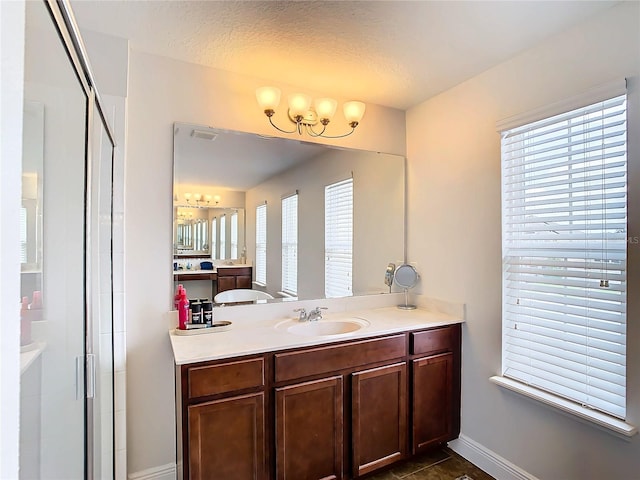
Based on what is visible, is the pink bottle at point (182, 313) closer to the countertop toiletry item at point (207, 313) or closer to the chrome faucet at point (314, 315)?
the countertop toiletry item at point (207, 313)

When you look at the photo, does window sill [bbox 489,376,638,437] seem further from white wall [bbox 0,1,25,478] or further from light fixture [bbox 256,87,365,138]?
white wall [bbox 0,1,25,478]

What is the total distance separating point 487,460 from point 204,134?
8.34ft

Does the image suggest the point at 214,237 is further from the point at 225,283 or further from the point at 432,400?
the point at 432,400

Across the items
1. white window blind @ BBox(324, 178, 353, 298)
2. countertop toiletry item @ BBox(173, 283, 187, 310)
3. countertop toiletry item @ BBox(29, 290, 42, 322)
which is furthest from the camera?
white window blind @ BBox(324, 178, 353, 298)

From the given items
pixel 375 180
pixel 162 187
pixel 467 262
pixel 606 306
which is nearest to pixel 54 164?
pixel 162 187

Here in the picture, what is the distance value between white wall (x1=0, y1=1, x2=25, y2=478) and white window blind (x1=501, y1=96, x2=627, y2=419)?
77.6 inches

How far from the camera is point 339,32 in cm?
169

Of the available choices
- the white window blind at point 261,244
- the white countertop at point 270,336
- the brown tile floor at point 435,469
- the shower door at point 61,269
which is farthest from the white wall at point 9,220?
the brown tile floor at point 435,469

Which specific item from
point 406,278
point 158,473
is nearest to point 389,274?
point 406,278

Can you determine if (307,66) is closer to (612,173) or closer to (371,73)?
(371,73)

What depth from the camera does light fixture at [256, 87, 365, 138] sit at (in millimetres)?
2044

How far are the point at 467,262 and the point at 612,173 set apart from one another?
0.88 metres

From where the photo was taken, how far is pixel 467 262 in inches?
87.0

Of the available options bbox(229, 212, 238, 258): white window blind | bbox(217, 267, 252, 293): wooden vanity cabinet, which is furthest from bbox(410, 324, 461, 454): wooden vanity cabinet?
bbox(229, 212, 238, 258): white window blind
